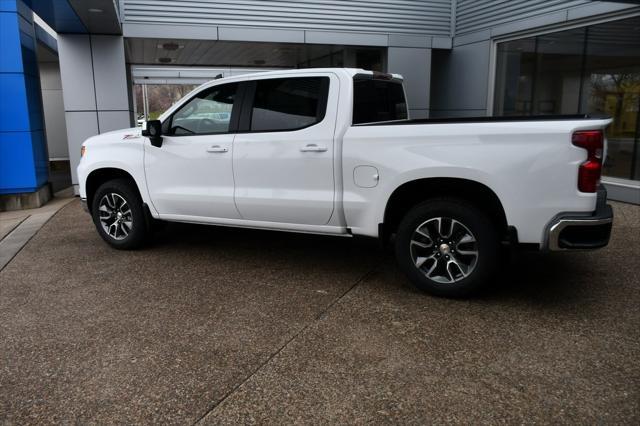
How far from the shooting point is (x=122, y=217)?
615 cm

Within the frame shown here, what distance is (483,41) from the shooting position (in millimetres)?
12320

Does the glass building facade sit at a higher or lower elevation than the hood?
higher

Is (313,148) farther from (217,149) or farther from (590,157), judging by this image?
(590,157)

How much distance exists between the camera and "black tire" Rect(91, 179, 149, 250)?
6.03 meters

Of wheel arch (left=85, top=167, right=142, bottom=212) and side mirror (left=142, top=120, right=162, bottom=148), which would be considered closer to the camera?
side mirror (left=142, top=120, right=162, bottom=148)

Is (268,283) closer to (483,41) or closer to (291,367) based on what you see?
(291,367)

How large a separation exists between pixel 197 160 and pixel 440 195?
2444 mm

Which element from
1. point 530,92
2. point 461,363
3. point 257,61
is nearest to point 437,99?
point 530,92

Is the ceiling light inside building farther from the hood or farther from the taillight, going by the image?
the taillight

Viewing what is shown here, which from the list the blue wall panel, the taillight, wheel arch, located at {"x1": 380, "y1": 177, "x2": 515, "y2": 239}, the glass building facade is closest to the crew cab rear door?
wheel arch, located at {"x1": 380, "y1": 177, "x2": 515, "y2": 239}

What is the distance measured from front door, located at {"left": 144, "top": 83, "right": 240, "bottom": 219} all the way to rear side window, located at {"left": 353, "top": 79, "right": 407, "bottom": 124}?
1236mm

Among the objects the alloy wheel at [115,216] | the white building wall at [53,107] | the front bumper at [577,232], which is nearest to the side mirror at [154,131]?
the alloy wheel at [115,216]

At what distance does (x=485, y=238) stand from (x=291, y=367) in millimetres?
1854

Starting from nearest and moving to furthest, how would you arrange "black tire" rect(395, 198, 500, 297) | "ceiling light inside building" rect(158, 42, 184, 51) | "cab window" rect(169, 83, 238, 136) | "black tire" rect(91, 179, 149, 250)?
"black tire" rect(395, 198, 500, 297)
"cab window" rect(169, 83, 238, 136)
"black tire" rect(91, 179, 149, 250)
"ceiling light inside building" rect(158, 42, 184, 51)
